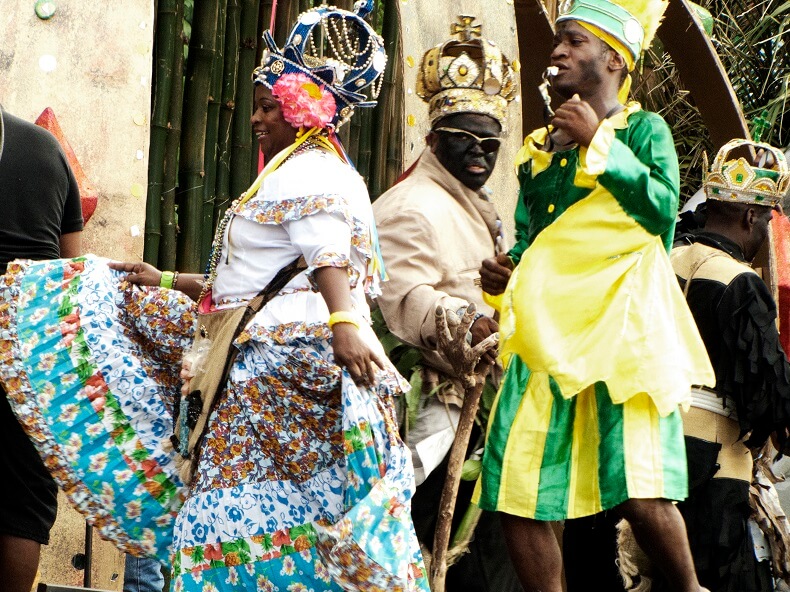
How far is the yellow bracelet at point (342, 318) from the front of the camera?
400 centimetres

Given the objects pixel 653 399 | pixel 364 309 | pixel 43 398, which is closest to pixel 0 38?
pixel 43 398

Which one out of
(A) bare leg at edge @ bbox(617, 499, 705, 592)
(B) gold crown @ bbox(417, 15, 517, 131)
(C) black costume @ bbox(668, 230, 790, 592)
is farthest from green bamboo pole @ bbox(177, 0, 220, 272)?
(A) bare leg at edge @ bbox(617, 499, 705, 592)

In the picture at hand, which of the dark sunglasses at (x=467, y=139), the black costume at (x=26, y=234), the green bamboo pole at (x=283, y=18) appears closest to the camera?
the black costume at (x=26, y=234)

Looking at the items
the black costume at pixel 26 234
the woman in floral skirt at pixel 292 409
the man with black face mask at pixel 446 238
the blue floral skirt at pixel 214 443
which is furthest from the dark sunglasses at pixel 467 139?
the black costume at pixel 26 234

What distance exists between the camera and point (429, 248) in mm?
5312

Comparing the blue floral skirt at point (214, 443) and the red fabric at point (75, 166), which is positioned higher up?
the red fabric at point (75, 166)

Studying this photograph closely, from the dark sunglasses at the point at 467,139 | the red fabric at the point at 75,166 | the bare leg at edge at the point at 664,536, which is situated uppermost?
the dark sunglasses at the point at 467,139

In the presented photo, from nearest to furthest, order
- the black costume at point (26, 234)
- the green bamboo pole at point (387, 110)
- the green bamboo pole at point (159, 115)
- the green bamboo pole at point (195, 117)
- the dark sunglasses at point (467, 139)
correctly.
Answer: the black costume at point (26, 234) → the dark sunglasses at point (467, 139) → the green bamboo pole at point (159, 115) → the green bamboo pole at point (195, 117) → the green bamboo pole at point (387, 110)

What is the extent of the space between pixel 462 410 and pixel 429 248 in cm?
67

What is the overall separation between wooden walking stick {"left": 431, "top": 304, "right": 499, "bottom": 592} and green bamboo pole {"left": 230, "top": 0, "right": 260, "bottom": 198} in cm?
206

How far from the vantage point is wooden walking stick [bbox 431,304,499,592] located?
494 cm

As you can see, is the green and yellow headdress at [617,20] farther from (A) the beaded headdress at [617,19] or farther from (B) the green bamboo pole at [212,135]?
(B) the green bamboo pole at [212,135]

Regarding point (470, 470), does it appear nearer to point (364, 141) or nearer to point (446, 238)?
point (446, 238)

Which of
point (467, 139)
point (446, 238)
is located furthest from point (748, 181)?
point (446, 238)
